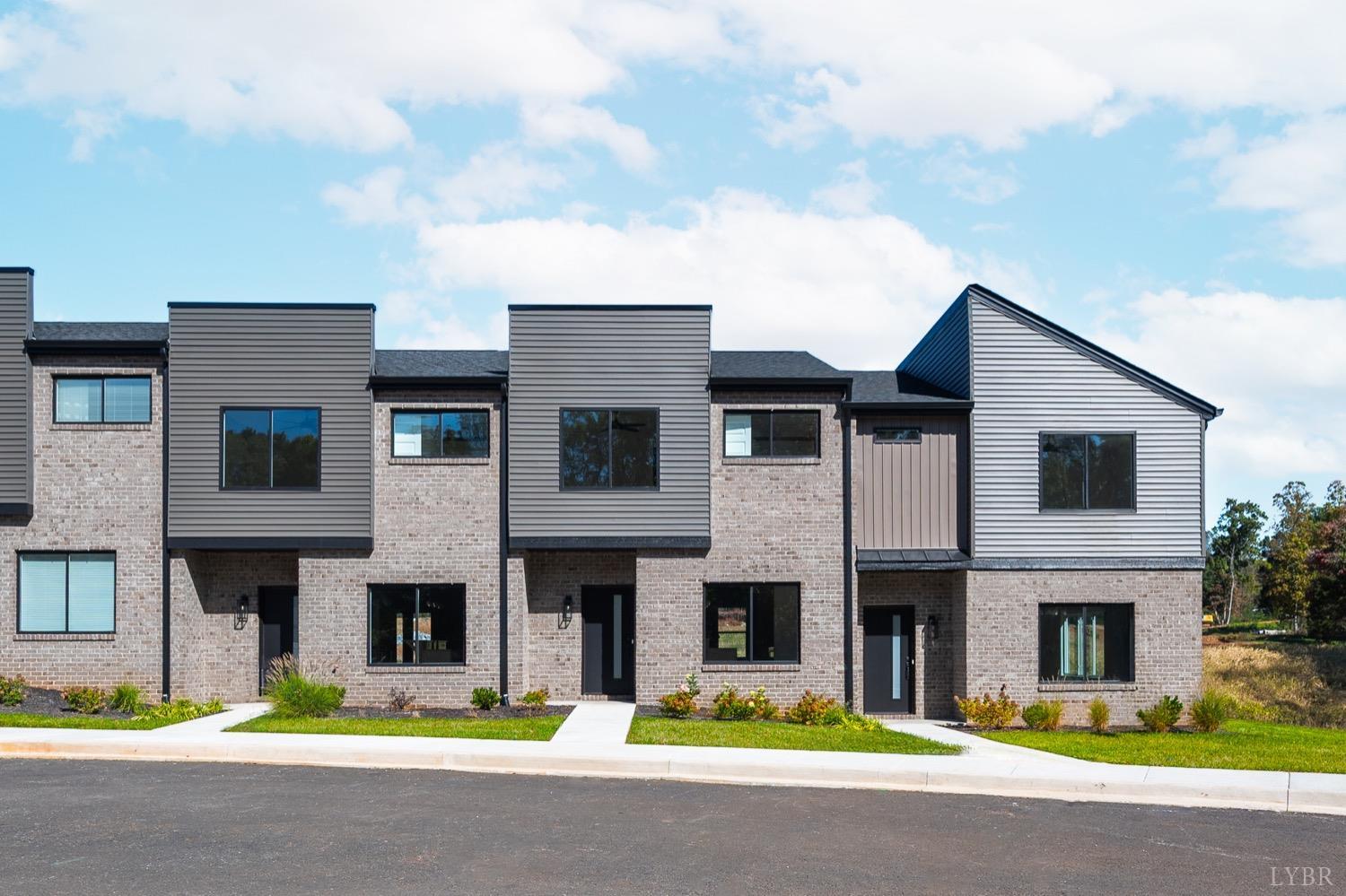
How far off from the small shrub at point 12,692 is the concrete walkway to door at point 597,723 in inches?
375

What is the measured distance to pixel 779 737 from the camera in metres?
18.2

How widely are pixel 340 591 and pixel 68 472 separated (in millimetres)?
5538

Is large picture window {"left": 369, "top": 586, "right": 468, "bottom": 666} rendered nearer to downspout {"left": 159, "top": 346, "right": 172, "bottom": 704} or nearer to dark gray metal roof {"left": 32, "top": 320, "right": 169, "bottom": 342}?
downspout {"left": 159, "top": 346, "right": 172, "bottom": 704}

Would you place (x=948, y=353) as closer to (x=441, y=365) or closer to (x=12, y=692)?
(x=441, y=365)

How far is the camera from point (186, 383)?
72.7ft

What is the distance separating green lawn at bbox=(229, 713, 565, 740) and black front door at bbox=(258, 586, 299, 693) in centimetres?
348

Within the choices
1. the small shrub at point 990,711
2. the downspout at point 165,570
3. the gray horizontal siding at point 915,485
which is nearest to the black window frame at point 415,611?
the downspout at point 165,570

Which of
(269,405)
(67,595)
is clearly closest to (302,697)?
(67,595)

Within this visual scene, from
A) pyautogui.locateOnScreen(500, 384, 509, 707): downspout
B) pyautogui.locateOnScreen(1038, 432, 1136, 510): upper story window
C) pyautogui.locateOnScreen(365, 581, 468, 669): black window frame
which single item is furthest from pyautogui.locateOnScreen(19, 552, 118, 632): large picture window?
pyautogui.locateOnScreen(1038, 432, 1136, 510): upper story window

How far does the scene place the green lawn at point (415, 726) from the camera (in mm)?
18047

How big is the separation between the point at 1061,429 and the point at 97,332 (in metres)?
18.8

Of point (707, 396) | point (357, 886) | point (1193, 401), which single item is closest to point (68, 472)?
point (707, 396)

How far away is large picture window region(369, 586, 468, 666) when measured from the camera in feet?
73.1

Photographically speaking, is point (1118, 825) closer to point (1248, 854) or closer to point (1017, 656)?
point (1248, 854)
